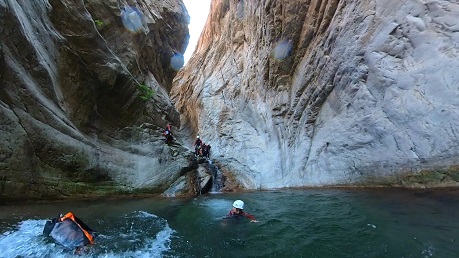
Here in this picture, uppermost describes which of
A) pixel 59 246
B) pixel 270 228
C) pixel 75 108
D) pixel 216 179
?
pixel 75 108

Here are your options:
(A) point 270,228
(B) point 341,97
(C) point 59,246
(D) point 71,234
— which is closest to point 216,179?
(B) point 341,97

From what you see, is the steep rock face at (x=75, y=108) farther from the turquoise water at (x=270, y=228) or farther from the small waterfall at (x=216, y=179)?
the small waterfall at (x=216, y=179)

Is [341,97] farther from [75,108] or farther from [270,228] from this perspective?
[75,108]

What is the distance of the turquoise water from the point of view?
5484mm

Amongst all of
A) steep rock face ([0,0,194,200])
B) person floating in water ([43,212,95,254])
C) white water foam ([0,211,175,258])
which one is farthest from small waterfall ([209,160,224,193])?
person floating in water ([43,212,95,254])

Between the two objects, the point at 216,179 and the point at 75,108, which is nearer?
the point at 75,108

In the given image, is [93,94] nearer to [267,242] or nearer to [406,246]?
[267,242]

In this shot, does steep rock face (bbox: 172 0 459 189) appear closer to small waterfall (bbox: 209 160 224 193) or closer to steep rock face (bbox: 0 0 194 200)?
small waterfall (bbox: 209 160 224 193)

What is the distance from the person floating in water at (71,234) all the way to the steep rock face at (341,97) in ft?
31.3

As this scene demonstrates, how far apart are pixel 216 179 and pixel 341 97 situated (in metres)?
7.82

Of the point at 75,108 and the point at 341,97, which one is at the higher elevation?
the point at 341,97

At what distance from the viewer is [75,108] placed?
472 inches

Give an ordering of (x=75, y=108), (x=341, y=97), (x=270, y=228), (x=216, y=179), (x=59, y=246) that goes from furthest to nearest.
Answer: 1. (x=216, y=179)
2. (x=341, y=97)
3. (x=75, y=108)
4. (x=270, y=228)
5. (x=59, y=246)

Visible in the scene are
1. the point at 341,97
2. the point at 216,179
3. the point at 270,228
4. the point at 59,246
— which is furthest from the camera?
the point at 216,179
